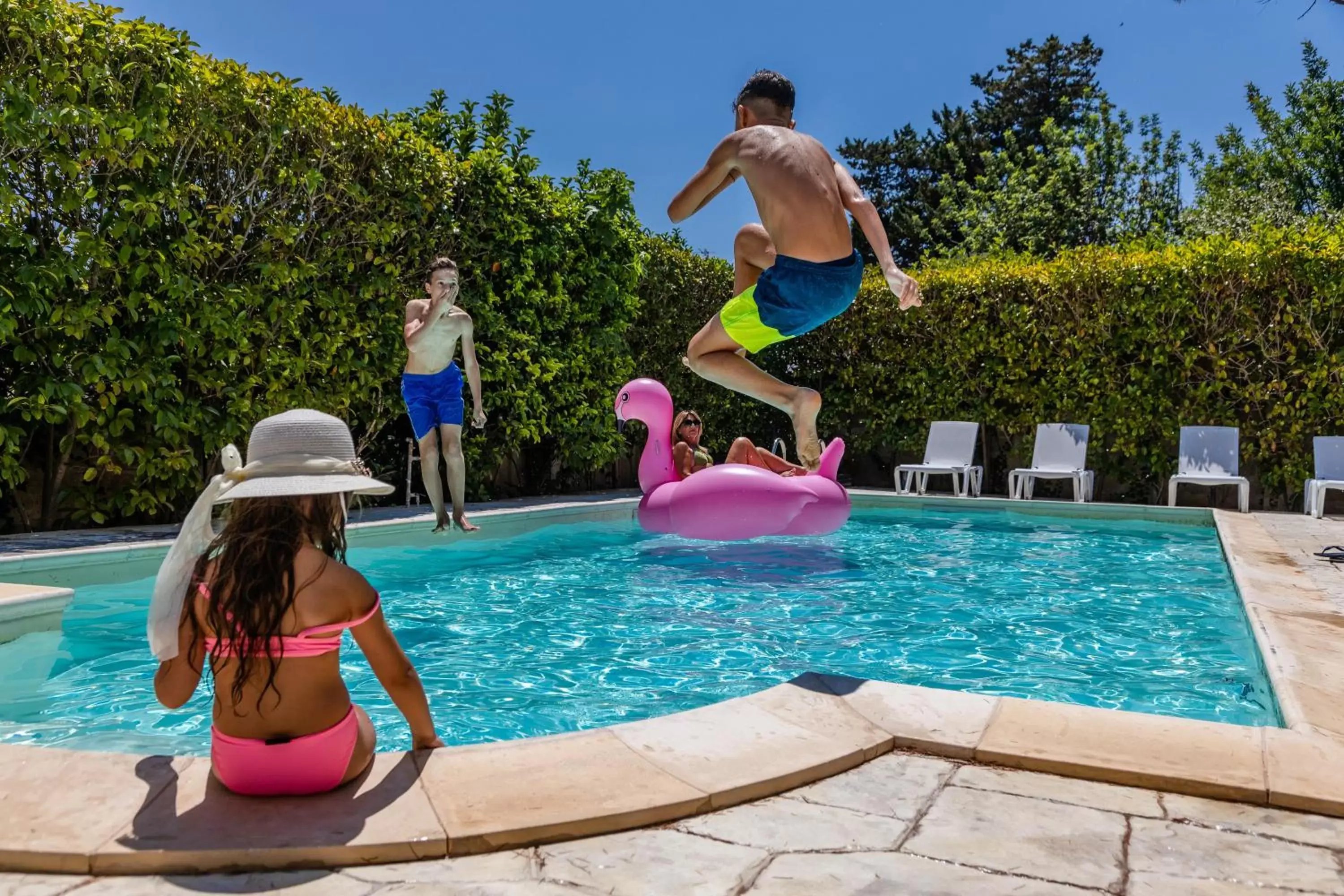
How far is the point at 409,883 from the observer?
2.07 m

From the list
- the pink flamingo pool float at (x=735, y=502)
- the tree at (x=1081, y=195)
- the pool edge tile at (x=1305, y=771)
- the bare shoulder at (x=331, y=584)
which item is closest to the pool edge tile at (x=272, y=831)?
the bare shoulder at (x=331, y=584)

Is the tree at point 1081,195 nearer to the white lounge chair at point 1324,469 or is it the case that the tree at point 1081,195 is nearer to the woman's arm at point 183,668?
the white lounge chair at point 1324,469

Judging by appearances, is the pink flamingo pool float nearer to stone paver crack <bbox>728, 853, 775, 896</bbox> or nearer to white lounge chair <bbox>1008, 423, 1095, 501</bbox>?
stone paver crack <bbox>728, 853, 775, 896</bbox>

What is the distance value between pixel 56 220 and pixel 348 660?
524 cm

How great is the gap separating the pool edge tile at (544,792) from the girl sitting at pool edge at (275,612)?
12.1 inches

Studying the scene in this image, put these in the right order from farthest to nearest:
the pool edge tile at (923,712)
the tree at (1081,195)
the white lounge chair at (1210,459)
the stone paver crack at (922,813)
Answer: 1. the tree at (1081,195)
2. the white lounge chair at (1210,459)
3. the pool edge tile at (923,712)
4. the stone paver crack at (922,813)

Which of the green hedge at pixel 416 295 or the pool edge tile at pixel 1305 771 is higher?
the green hedge at pixel 416 295

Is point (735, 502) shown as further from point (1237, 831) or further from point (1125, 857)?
point (1125, 857)

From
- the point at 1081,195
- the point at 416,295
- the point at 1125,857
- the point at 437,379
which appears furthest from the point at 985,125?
the point at 1125,857

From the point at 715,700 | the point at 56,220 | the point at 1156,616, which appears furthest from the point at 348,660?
the point at 56,220

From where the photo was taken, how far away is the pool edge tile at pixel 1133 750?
259 centimetres

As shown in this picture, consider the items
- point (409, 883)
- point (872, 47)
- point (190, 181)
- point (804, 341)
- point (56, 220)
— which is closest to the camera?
point (409, 883)

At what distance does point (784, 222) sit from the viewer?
15.8 ft

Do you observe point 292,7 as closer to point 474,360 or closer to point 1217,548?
point 474,360
